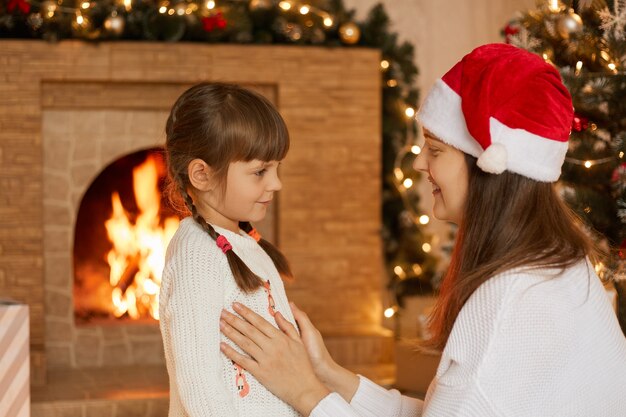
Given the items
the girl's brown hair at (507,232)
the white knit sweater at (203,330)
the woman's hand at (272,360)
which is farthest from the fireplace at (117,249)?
the girl's brown hair at (507,232)

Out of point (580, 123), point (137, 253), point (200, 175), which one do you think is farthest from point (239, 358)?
point (137, 253)

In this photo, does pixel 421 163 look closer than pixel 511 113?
No

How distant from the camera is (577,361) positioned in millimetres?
1453

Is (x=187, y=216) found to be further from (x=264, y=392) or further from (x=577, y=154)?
(x=577, y=154)

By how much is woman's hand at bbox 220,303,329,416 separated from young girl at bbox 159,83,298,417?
3 cm

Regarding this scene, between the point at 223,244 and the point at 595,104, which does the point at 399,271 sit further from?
the point at 223,244

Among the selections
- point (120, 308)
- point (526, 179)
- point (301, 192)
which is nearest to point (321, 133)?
point (301, 192)

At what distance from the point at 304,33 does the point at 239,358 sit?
9.42 ft

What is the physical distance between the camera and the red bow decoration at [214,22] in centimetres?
409

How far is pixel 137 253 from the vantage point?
14.6 feet

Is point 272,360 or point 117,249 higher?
point 272,360

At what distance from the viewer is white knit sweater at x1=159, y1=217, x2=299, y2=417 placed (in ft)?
5.33

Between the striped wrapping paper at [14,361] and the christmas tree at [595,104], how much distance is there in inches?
66.1

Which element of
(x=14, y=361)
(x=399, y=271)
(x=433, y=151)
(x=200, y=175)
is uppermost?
(x=433, y=151)
